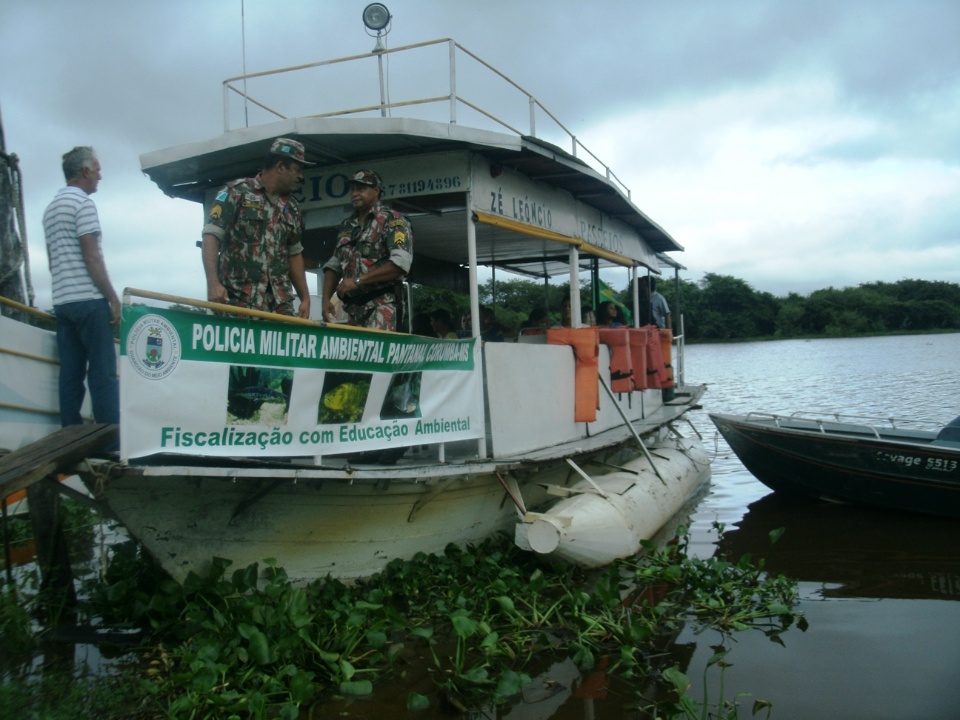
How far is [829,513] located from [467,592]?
595 cm

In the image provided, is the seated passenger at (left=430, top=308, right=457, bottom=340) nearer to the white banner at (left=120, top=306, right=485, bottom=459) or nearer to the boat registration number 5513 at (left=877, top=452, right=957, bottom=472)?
the white banner at (left=120, top=306, right=485, bottom=459)

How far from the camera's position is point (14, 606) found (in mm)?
4789

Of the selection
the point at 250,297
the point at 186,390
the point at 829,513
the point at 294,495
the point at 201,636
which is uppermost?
the point at 250,297

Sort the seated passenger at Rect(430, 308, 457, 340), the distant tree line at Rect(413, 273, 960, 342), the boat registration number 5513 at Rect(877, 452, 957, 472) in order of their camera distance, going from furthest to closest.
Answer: the distant tree line at Rect(413, 273, 960, 342) → the boat registration number 5513 at Rect(877, 452, 957, 472) → the seated passenger at Rect(430, 308, 457, 340)

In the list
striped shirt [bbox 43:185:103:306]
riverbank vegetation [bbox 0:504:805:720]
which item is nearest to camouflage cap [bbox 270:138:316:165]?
striped shirt [bbox 43:185:103:306]

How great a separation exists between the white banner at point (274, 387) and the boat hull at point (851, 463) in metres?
5.79

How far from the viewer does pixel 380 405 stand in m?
5.07

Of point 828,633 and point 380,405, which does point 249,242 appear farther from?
point 828,633

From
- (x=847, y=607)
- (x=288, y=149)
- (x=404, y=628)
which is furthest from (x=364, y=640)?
(x=847, y=607)

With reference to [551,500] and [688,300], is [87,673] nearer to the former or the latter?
[551,500]

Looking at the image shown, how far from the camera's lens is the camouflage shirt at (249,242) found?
16.7 ft

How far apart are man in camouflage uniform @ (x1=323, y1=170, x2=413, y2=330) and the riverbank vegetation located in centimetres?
174

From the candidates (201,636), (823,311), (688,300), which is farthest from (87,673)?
(823,311)

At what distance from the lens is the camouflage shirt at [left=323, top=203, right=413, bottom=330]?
5.67 metres
